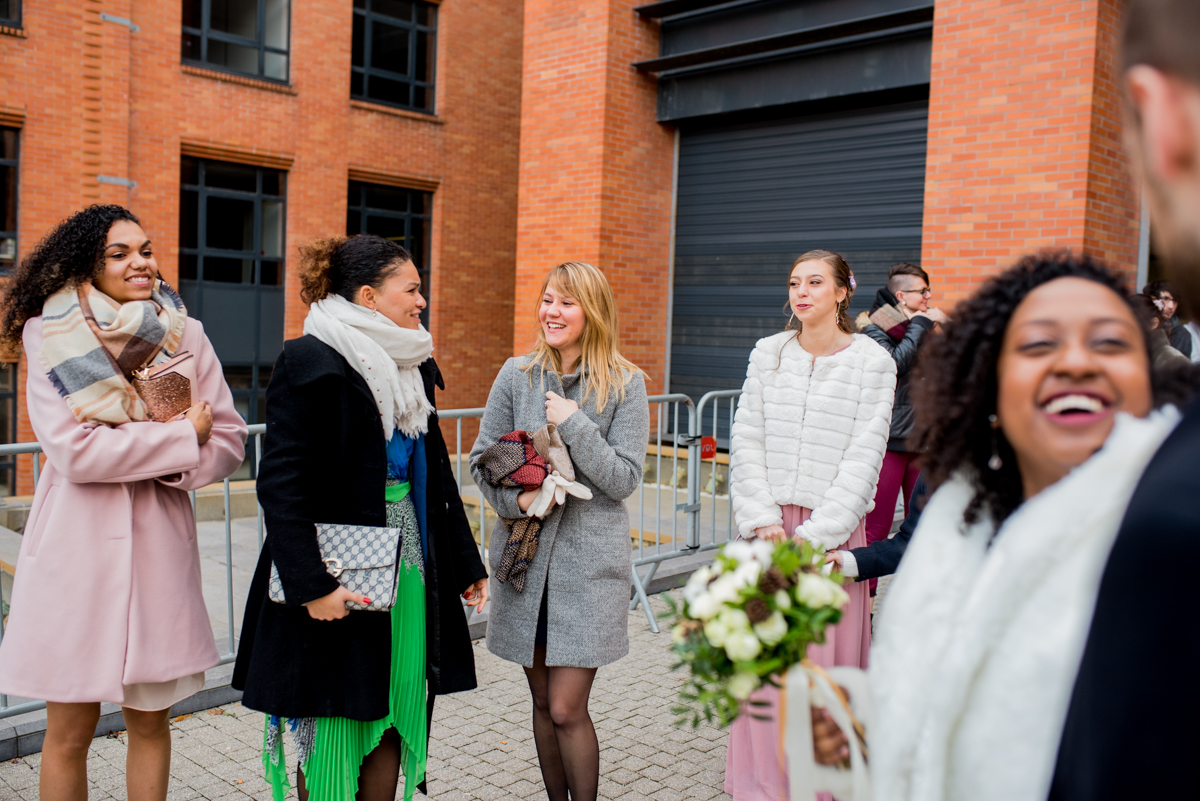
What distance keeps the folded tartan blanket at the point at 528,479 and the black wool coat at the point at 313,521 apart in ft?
1.71

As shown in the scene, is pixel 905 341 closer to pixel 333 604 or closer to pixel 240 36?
pixel 333 604

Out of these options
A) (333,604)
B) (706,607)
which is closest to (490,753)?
(333,604)

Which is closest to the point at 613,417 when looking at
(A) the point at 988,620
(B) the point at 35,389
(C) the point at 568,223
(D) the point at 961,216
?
(B) the point at 35,389

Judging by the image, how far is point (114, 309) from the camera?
10.2 feet

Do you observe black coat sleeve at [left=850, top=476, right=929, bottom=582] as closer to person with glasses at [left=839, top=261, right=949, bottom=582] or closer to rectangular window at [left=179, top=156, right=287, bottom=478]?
person with glasses at [left=839, top=261, right=949, bottom=582]

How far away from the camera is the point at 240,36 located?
15250 millimetres

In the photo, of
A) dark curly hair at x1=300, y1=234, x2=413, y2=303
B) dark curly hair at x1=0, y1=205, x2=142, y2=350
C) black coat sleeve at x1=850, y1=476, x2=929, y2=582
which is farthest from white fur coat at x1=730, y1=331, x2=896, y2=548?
dark curly hair at x1=0, y1=205, x2=142, y2=350

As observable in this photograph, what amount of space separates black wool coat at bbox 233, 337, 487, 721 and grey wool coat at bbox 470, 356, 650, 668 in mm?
547

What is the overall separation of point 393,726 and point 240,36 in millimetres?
14824

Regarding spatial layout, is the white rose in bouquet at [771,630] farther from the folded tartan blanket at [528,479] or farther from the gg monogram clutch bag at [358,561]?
the folded tartan blanket at [528,479]

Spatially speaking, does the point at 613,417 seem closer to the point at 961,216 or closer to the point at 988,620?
the point at 988,620

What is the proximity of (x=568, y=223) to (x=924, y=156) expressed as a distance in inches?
168

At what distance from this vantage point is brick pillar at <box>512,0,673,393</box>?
11.6 m

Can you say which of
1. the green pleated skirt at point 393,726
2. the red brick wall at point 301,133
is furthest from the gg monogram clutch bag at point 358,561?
the red brick wall at point 301,133
